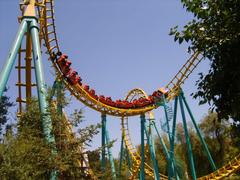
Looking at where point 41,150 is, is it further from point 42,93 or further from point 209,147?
point 209,147

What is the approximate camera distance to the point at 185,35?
4012mm

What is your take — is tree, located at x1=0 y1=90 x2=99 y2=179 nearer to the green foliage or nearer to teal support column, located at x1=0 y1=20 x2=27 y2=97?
teal support column, located at x1=0 y1=20 x2=27 y2=97

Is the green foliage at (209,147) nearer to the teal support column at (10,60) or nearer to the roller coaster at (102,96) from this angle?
the roller coaster at (102,96)

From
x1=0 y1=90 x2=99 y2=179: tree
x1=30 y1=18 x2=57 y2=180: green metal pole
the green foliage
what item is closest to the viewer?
x1=0 y1=90 x2=99 y2=179: tree

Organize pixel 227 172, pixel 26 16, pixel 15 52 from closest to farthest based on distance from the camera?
pixel 15 52, pixel 26 16, pixel 227 172

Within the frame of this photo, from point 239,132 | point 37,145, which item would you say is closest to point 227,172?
point 37,145

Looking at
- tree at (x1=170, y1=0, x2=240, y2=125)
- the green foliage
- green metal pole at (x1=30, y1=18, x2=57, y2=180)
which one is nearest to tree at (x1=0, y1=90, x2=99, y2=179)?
green metal pole at (x1=30, y1=18, x2=57, y2=180)

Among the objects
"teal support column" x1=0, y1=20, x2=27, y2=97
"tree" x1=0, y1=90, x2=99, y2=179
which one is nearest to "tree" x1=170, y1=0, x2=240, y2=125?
"tree" x1=0, y1=90, x2=99, y2=179

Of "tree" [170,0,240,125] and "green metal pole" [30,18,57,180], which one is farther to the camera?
"green metal pole" [30,18,57,180]

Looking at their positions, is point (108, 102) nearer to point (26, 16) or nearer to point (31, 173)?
point (26, 16)

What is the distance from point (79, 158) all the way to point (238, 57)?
5248mm

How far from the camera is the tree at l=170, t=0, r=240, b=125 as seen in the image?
3.61m

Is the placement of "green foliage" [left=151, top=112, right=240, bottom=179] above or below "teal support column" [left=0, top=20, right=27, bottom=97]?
below

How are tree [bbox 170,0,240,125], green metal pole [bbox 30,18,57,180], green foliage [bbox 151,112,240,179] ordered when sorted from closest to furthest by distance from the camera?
tree [bbox 170,0,240,125], green metal pole [bbox 30,18,57,180], green foliage [bbox 151,112,240,179]
